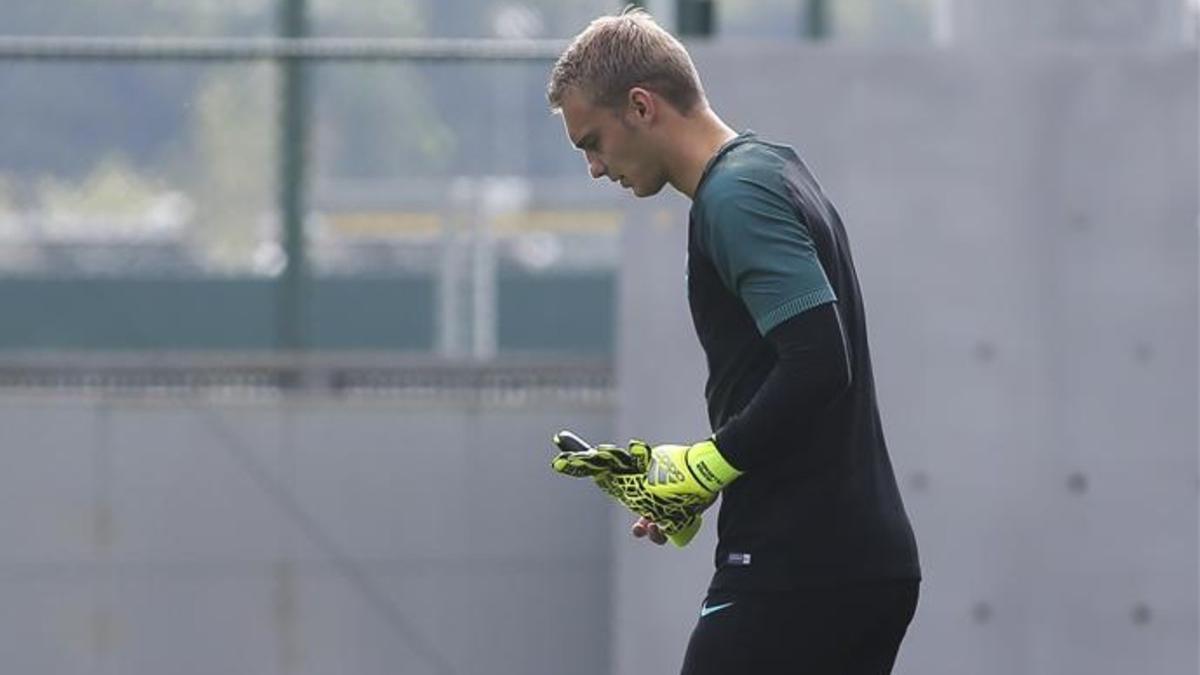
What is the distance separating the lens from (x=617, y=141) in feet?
14.3

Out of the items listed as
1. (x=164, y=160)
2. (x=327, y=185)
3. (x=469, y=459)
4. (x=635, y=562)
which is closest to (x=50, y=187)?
(x=164, y=160)

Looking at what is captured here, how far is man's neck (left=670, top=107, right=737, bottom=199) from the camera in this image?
432 cm

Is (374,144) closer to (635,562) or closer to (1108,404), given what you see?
(635,562)

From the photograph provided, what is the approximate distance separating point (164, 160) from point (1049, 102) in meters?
2.98

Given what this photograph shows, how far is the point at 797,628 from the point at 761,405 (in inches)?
16.2

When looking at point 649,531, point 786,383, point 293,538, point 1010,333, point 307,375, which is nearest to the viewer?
point 786,383

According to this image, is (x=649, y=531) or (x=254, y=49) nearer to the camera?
(x=649, y=531)

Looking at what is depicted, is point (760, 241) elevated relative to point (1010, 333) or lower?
elevated

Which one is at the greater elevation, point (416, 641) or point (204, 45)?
point (204, 45)

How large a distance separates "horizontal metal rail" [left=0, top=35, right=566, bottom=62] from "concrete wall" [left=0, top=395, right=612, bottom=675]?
1192mm

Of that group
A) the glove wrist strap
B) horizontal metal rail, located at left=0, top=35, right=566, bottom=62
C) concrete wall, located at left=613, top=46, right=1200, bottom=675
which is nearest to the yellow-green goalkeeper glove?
the glove wrist strap

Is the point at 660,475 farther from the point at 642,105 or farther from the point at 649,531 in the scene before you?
the point at 642,105

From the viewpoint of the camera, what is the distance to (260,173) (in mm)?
8570

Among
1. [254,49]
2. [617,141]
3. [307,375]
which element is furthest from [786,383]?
[254,49]
